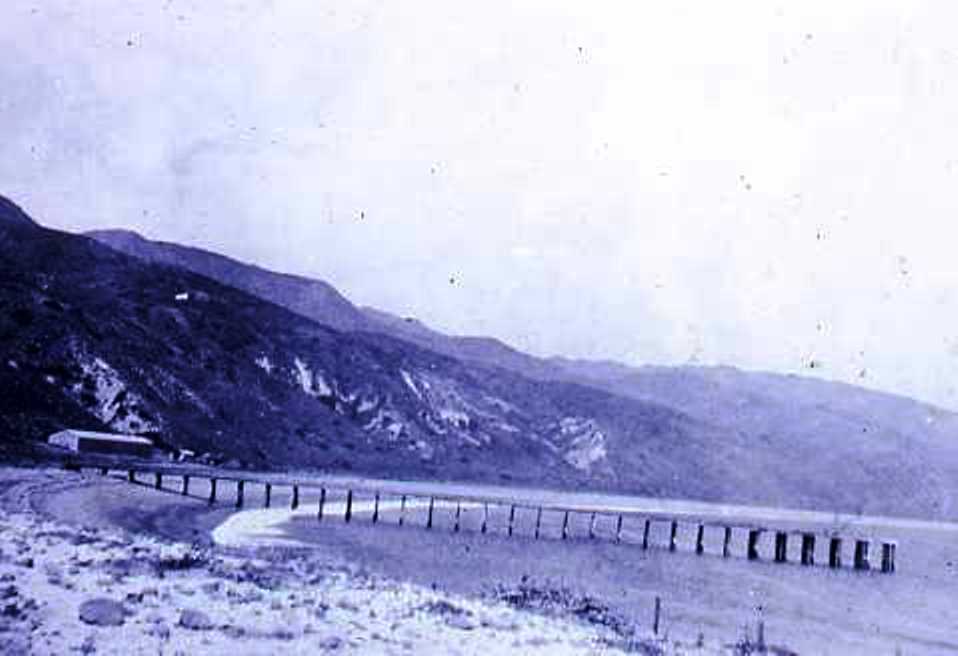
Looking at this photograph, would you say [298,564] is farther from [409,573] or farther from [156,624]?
[156,624]

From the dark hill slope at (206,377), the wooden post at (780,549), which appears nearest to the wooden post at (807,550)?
the wooden post at (780,549)

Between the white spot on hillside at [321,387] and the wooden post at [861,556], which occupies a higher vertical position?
the white spot on hillside at [321,387]

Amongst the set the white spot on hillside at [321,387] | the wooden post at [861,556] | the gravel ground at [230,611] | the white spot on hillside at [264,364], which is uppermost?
the white spot on hillside at [264,364]

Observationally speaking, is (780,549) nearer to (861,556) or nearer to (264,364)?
(861,556)

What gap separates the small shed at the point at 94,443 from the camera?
8500cm

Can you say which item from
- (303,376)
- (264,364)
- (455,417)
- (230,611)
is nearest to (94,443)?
(230,611)

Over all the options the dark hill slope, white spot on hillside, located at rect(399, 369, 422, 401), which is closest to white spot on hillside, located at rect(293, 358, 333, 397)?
the dark hill slope

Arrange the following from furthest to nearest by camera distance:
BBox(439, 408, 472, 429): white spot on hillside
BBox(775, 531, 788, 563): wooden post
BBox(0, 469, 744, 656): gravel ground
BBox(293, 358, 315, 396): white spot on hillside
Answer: BBox(439, 408, 472, 429): white spot on hillside, BBox(293, 358, 315, 396): white spot on hillside, BBox(775, 531, 788, 563): wooden post, BBox(0, 469, 744, 656): gravel ground

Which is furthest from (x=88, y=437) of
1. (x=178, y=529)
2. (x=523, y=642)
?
→ (x=523, y=642)

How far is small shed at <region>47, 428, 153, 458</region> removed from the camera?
85000 millimetres

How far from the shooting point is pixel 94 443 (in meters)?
86.4

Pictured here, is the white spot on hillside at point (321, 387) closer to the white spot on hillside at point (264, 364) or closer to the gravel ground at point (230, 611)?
the white spot on hillside at point (264, 364)

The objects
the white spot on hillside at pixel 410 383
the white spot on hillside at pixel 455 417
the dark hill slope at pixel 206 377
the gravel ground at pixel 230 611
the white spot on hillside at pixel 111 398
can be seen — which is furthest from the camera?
the white spot on hillside at pixel 455 417

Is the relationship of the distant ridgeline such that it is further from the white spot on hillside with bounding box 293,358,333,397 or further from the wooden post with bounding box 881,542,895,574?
the wooden post with bounding box 881,542,895,574
